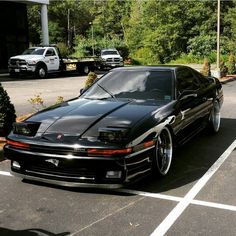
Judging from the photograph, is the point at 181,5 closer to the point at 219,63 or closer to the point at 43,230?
the point at 219,63

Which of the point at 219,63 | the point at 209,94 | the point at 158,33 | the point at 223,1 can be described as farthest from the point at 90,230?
the point at 223,1

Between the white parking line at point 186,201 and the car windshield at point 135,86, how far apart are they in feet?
3.89

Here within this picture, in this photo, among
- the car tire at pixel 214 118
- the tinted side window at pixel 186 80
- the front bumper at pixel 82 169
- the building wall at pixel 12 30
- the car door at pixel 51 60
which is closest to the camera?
the front bumper at pixel 82 169

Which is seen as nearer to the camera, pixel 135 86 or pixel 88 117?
pixel 88 117

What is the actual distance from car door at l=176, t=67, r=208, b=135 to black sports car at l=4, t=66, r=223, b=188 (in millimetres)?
16

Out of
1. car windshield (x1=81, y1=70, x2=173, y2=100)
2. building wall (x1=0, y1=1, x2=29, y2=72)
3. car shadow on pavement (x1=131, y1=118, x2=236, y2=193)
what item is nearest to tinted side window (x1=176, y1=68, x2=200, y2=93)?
car windshield (x1=81, y1=70, x2=173, y2=100)

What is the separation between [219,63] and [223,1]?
28.7 meters

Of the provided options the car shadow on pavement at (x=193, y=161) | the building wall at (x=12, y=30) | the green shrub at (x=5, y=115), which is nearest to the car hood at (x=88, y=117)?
the car shadow on pavement at (x=193, y=161)

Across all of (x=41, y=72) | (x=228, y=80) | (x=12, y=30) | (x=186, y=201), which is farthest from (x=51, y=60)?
(x=186, y=201)

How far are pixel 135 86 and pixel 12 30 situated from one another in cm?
2628

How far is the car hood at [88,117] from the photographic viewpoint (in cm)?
495

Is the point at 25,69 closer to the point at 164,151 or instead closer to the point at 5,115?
the point at 5,115

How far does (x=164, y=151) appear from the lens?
5621 mm

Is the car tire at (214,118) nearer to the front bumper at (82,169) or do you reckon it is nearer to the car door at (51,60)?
the front bumper at (82,169)
